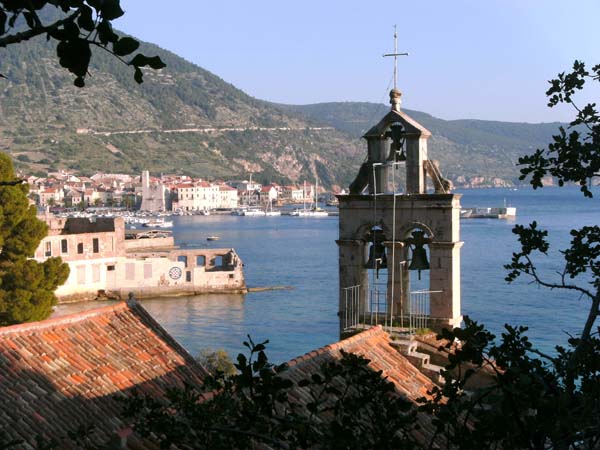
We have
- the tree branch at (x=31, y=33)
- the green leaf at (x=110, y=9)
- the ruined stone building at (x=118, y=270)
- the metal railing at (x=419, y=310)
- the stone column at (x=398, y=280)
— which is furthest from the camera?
the ruined stone building at (x=118, y=270)

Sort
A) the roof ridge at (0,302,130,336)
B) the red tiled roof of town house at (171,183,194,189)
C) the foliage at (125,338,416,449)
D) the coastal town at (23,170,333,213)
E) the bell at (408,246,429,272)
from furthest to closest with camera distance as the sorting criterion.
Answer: the red tiled roof of town house at (171,183,194,189) → the coastal town at (23,170,333,213) → the bell at (408,246,429,272) → the roof ridge at (0,302,130,336) → the foliage at (125,338,416,449)

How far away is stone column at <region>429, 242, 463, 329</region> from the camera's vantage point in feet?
29.0

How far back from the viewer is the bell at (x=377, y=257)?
9078 mm

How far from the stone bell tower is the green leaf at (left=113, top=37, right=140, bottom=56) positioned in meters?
6.45

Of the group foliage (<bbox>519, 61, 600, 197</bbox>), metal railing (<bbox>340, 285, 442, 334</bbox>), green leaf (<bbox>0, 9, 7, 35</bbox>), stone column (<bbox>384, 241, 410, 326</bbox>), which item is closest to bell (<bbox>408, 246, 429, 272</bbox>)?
stone column (<bbox>384, 241, 410, 326</bbox>)

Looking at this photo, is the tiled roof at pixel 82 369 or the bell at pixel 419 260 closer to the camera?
the tiled roof at pixel 82 369

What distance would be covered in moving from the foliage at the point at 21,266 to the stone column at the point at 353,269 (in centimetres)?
1327

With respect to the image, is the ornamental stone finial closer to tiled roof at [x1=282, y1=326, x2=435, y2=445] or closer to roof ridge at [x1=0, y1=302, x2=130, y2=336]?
tiled roof at [x1=282, y1=326, x2=435, y2=445]

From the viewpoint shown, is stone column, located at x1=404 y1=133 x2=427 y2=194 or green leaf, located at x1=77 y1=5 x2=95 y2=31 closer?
green leaf, located at x1=77 y1=5 x2=95 y2=31

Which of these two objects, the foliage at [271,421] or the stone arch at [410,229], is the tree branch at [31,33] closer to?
the foliage at [271,421]

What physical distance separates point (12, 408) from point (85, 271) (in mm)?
39223

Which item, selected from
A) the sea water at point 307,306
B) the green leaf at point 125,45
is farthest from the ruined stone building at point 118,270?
the green leaf at point 125,45

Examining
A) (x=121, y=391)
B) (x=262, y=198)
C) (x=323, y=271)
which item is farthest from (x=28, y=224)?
(x=262, y=198)

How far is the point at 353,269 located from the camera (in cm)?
915
